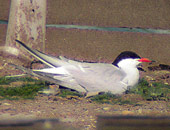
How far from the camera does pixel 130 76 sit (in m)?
3.52

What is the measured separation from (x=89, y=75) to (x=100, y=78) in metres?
0.13

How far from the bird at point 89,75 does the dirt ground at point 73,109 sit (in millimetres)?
170

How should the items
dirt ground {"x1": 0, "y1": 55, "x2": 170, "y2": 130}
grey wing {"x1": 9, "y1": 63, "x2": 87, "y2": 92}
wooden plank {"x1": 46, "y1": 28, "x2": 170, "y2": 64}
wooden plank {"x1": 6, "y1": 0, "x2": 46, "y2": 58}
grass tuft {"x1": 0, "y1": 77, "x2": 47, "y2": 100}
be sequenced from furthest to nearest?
wooden plank {"x1": 46, "y1": 28, "x2": 170, "y2": 64} → wooden plank {"x1": 6, "y1": 0, "x2": 46, "y2": 58} → grey wing {"x1": 9, "y1": 63, "x2": 87, "y2": 92} → grass tuft {"x1": 0, "y1": 77, "x2": 47, "y2": 100} → dirt ground {"x1": 0, "y1": 55, "x2": 170, "y2": 130}

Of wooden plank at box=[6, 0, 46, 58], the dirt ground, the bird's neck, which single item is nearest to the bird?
the bird's neck

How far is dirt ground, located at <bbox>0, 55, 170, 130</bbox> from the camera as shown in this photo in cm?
266

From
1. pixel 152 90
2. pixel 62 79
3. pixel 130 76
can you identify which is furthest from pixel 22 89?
pixel 152 90

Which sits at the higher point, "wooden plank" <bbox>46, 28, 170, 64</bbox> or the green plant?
"wooden plank" <bbox>46, 28, 170, 64</bbox>

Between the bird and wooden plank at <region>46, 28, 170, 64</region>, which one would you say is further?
wooden plank at <region>46, 28, 170, 64</region>

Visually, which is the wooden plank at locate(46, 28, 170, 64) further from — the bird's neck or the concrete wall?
the bird's neck

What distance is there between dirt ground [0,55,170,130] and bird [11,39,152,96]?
0.17 meters

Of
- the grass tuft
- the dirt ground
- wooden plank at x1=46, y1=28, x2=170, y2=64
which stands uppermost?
wooden plank at x1=46, y1=28, x2=170, y2=64

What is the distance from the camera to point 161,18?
208 inches

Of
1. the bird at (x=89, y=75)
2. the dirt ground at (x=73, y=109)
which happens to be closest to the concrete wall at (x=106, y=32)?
the bird at (x=89, y=75)

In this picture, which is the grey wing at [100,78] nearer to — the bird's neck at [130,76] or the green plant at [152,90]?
the bird's neck at [130,76]
